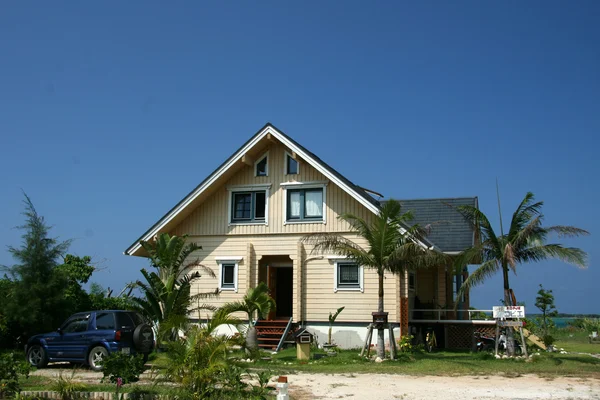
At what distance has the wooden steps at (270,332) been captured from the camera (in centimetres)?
2275

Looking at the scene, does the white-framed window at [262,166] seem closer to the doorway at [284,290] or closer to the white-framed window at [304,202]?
the white-framed window at [304,202]

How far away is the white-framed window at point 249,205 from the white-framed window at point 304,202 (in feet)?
2.65

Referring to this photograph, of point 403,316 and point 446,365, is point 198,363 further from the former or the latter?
point 403,316

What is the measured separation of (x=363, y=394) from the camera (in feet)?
40.5

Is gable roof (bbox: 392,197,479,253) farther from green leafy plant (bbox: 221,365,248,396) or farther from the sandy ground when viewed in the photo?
green leafy plant (bbox: 221,365,248,396)

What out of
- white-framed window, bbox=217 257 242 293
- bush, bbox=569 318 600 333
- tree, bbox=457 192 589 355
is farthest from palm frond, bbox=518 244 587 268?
bush, bbox=569 318 600 333

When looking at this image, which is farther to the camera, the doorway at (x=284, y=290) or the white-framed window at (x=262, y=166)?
the doorway at (x=284, y=290)

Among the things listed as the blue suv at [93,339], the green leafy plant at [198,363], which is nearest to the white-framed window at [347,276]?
the blue suv at [93,339]

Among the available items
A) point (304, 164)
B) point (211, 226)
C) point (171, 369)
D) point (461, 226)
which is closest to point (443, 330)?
point (461, 226)

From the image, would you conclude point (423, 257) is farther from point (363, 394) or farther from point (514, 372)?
point (363, 394)

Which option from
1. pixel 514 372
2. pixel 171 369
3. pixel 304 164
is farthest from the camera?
pixel 304 164

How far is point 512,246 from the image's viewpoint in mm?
18828

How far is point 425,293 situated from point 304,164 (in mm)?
7414

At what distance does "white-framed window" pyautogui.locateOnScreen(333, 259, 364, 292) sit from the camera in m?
23.1
